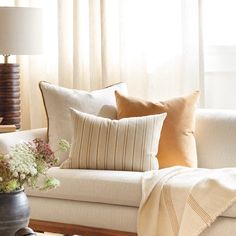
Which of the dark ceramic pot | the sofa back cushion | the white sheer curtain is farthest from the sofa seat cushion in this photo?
the white sheer curtain

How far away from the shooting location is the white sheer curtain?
167 inches

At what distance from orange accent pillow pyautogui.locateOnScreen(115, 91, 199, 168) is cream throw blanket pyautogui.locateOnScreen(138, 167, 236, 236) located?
1.23 ft

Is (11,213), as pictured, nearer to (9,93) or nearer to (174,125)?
(174,125)

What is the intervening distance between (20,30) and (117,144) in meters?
1.17

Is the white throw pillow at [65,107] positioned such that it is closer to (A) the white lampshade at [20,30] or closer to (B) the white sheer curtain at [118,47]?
(A) the white lampshade at [20,30]

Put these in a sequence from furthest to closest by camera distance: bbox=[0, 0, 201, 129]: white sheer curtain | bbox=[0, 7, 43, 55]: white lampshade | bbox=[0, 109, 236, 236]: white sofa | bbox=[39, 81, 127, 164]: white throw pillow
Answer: bbox=[0, 0, 201, 129]: white sheer curtain → bbox=[0, 7, 43, 55]: white lampshade → bbox=[39, 81, 127, 164]: white throw pillow → bbox=[0, 109, 236, 236]: white sofa

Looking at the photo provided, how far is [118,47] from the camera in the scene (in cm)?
444

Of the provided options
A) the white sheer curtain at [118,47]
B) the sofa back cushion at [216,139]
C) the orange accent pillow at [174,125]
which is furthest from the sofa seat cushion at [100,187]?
the white sheer curtain at [118,47]

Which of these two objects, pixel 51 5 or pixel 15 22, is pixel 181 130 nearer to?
pixel 15 22

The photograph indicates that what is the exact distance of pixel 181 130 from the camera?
3.46m

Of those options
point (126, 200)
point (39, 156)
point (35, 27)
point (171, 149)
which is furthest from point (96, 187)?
point (35, 27)

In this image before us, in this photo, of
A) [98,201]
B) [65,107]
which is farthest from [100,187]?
Result: [65,107]

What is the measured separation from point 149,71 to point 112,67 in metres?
0.28

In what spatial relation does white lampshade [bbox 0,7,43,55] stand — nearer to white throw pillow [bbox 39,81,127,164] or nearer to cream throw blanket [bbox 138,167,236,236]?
white throw pillow [bbox 39,81,127,164]
